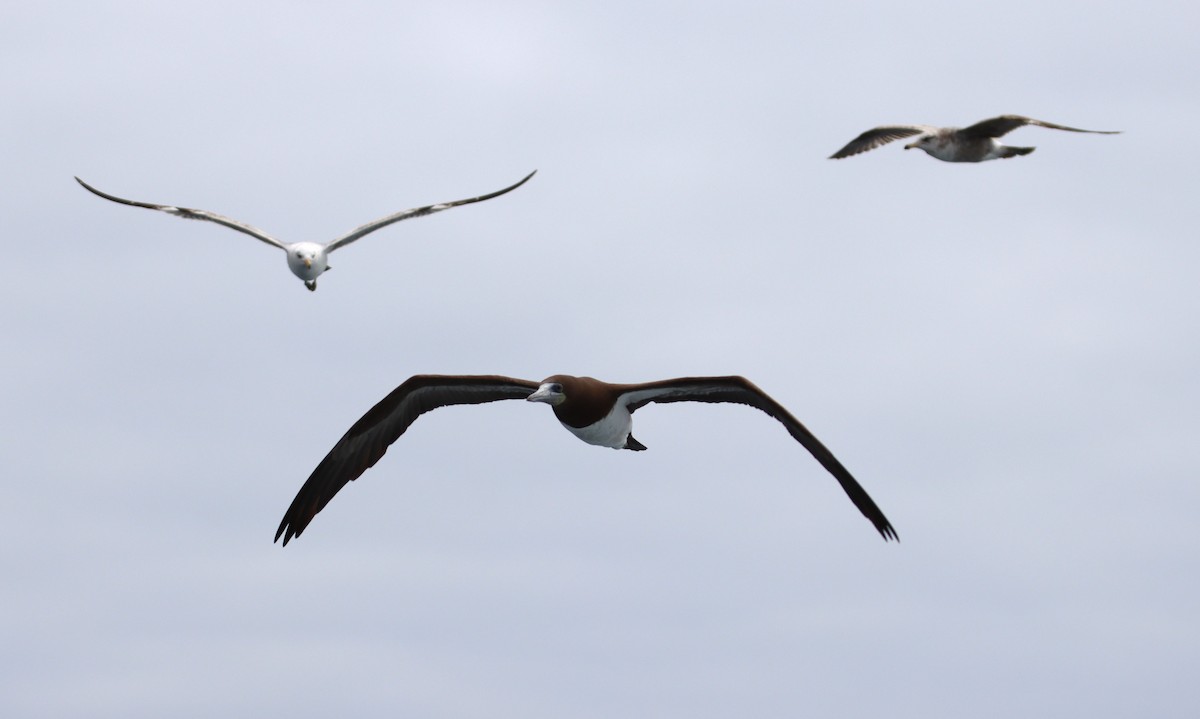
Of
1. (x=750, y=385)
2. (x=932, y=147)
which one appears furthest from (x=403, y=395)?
(x=932, y=147)

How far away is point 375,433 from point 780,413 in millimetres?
6663

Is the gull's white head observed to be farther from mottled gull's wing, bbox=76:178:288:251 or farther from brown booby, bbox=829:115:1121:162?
brown booby, bbox=829:115:1121:162

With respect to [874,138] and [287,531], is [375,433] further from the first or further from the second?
[874,138]

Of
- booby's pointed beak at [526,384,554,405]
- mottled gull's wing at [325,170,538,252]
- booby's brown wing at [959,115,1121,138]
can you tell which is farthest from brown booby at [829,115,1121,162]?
booby's pointed beak at [526,384,554,405]

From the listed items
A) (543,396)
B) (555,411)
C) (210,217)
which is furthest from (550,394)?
(210,217)

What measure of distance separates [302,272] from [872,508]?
10789 millimetres

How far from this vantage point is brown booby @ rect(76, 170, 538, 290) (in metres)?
31.2

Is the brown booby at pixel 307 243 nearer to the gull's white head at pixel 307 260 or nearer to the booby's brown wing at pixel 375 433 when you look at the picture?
the gull's white head at pixel 307 260

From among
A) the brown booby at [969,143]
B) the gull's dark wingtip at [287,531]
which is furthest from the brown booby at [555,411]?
the brown booby at [969,143]

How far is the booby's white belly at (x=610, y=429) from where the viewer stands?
28000 millimetres

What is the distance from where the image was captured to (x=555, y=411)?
27812 millimetres

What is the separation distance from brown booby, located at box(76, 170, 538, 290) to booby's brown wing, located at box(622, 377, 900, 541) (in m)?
5.34

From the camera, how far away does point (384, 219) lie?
102 ft

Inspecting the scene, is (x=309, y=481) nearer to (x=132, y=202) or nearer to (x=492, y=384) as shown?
(x=492, y=384)
